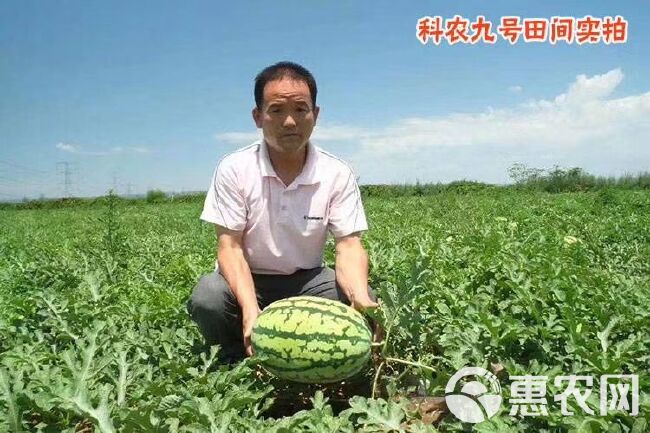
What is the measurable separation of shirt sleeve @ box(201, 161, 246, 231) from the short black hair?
498mm

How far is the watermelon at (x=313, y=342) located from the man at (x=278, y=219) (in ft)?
1.22

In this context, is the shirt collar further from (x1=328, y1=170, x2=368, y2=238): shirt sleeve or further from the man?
(x1=328, y1=170, x2=368, y2=238): shirt sleeve

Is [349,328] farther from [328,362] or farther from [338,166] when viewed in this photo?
[338,166]

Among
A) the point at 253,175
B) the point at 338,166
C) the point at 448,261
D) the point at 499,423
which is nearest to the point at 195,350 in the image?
the point at 253,175

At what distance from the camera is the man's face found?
3334 mm

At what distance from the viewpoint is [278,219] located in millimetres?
3670

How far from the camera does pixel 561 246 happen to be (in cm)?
668

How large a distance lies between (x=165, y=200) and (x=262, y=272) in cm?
4177

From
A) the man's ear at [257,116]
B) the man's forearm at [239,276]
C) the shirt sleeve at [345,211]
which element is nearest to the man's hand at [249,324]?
the man's forearm at [239,276]

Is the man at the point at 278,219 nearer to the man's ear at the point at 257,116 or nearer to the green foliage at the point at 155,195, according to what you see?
the man's ear at the point at 257,116

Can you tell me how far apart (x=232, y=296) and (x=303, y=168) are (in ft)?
3.00

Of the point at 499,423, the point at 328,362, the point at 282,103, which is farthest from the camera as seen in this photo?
the point at 282,103

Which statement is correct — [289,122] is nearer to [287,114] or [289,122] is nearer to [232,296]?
[287,114]

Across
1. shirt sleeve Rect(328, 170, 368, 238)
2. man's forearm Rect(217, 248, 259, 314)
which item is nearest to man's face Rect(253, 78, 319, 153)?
shirt sleeve Rect(328, 170, 368, 238)
